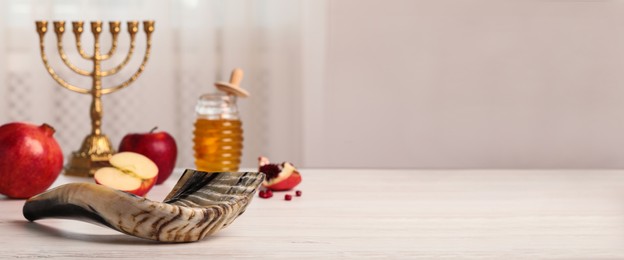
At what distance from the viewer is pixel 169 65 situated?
2.79m

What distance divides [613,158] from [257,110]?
1.10m

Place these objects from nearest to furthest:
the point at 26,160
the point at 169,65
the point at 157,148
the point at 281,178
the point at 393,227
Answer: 1. the point at 393,227
2. the point at 26,160
3. the point at 281,178
4. the point at 157,148
5. the point at 169,65

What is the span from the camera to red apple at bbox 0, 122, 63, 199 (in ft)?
4.42

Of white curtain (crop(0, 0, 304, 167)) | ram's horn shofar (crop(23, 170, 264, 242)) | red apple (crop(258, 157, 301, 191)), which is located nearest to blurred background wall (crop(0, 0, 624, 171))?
white curtain (crop(0, 0, 304, 167))

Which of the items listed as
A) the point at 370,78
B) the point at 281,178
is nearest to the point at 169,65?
the point at 370,78

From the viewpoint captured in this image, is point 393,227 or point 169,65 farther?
point 169,65

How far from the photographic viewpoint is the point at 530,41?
2803 millimetres

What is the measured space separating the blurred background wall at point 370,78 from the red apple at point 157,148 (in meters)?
1.22

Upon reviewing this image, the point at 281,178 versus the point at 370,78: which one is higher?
the point at 370,78

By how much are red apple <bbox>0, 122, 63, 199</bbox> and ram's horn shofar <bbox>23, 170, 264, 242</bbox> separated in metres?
0.21

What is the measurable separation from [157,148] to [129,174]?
0.20 metres

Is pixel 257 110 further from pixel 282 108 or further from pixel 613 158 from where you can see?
pixel 613 158

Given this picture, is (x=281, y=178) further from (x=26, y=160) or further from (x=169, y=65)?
(x=169, y=65)

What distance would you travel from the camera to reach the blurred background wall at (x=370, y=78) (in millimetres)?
2783
